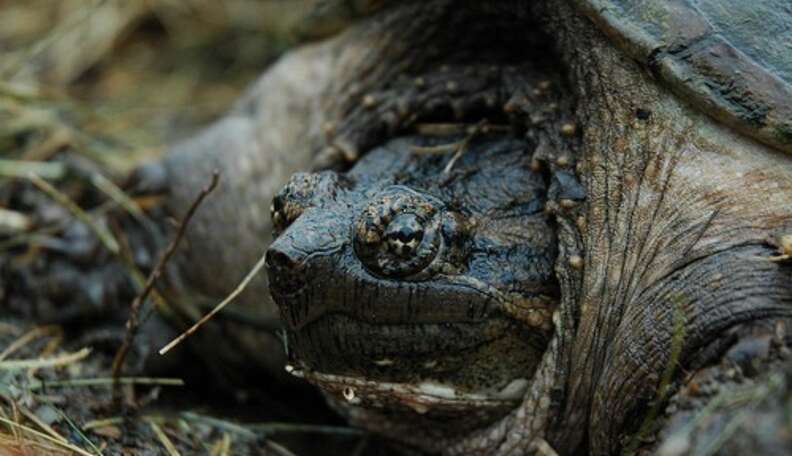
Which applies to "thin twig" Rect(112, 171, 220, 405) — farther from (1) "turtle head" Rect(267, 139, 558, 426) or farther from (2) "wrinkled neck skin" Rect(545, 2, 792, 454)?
(2) "wrinkled neck skin" Rect(545, 2, 792, 454)

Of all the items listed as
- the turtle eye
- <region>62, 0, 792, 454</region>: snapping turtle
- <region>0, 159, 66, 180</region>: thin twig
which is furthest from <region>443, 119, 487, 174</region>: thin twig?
<region>0, 159, 66, 180</region>: thin twig

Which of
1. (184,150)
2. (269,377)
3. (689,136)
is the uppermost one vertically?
(689,136)

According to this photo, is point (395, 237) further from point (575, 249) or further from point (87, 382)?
point (87, 382)

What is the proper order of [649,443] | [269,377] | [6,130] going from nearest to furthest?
[649,443], [269,377], [6,130]

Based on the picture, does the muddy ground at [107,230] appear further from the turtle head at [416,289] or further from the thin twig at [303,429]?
the turtle head at [416,289]

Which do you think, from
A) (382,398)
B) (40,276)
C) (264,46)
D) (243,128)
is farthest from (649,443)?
→ (264,46)

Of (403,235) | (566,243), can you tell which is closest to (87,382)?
(403,235)

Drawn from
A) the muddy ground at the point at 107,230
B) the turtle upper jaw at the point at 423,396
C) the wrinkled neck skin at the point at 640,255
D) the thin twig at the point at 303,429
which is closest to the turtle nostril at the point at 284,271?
the turtle upper jaw at the point at 423,396

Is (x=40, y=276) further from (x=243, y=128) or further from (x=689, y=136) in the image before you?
(x=689, y=136)
